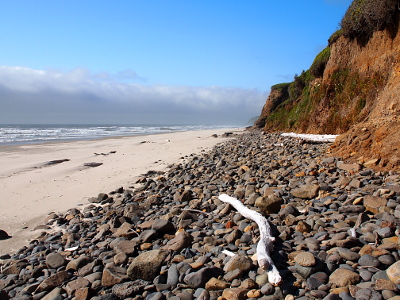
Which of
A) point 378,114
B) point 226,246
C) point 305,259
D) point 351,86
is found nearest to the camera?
point 305,259

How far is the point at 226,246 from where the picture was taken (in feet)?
12.3

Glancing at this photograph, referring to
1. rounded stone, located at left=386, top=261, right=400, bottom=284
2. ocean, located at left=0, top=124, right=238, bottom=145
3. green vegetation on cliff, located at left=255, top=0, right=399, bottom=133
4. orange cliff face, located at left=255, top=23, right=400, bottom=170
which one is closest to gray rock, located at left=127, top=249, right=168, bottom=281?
rounded stone, located at left=386, top=261, right=400, bottom=284

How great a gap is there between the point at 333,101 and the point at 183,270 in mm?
11420

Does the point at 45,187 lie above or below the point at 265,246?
below

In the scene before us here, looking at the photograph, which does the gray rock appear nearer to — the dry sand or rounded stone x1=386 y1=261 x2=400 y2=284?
rounded stone x1=386 y1=261 x2=400 y2=284

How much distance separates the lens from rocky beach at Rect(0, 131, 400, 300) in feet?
9.27

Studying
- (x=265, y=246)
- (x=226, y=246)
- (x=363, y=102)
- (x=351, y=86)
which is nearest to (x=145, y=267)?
(x=226, y=246)

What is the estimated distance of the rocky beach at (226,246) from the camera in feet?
9.27

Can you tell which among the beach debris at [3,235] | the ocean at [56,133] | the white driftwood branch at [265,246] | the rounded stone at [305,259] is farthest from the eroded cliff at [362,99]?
the ocean at [56,133]

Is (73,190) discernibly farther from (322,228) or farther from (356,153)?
(356,153)

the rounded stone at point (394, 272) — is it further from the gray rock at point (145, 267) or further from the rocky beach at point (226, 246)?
the gray rock at point (145, 267)

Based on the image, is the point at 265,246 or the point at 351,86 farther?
the point at 351,86

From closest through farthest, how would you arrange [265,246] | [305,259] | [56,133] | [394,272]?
[394,272] < [305,259] < [265,246] < [56,133]

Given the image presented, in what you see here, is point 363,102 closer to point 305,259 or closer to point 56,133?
point 305,259
